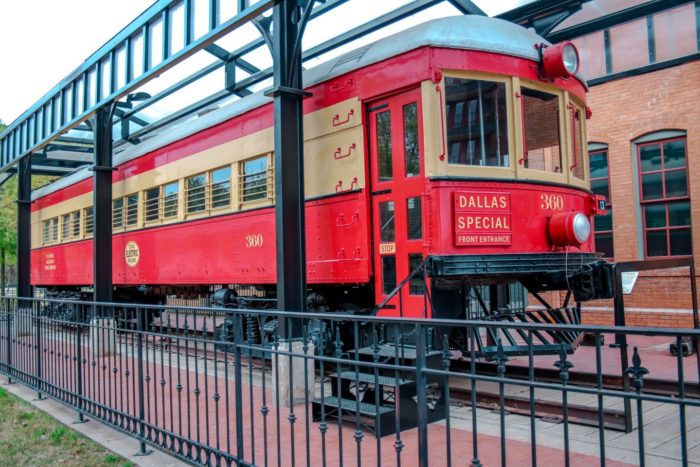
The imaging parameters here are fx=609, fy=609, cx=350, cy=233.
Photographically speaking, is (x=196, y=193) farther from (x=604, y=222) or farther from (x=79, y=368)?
(x=604, y=222)

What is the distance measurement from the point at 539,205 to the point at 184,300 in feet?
24.1

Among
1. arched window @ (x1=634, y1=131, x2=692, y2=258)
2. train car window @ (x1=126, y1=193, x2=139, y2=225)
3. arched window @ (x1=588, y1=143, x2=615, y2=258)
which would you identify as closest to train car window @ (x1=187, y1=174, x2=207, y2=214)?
train car window @ (x1=126, y1=193, x2=139, y2=225)

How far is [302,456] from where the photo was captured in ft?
14.9

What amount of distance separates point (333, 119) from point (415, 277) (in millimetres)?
2103

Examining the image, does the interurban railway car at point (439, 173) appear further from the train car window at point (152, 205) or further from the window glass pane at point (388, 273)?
the train car window at point (152, 205)

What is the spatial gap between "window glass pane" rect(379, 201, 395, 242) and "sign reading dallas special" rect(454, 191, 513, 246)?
70cm

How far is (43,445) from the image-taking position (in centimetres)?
538

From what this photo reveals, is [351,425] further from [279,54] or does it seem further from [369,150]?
[279,54]

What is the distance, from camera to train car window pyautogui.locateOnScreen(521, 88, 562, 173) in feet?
21.0

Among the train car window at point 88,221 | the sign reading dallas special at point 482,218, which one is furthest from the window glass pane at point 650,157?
the train car window at point 88,221

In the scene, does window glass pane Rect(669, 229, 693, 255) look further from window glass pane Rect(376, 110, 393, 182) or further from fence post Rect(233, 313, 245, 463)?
fence post Rect(233, 313, 245, 463)

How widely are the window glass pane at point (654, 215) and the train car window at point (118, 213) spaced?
31.5 feet

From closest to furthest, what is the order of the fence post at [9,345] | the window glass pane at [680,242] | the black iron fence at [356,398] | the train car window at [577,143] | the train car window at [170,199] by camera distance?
the black iron fence at [356,398]
the train car window at [577,143]
the fence post at [9,345]
the window glass pane at [680,242]
the train car window at [170,199]

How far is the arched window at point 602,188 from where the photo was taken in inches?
419
